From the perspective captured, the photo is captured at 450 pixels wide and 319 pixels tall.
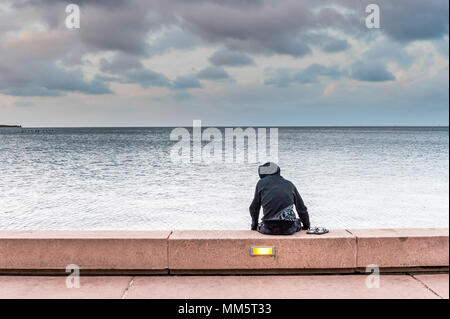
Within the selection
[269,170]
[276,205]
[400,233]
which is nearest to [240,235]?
A: [276,205]

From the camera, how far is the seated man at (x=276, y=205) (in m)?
5.02

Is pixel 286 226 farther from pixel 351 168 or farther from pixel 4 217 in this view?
pixel 351 168

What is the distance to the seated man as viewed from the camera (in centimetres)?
502

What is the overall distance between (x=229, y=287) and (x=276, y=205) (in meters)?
1.19

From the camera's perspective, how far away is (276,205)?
513cm

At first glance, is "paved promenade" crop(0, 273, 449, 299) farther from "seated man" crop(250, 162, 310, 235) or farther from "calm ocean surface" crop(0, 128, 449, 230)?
"calm ocean surface" crop(0, 128, 449, 230)

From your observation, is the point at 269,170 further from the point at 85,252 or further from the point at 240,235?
the point at 85,252

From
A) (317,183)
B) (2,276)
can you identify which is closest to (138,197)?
(317,183)

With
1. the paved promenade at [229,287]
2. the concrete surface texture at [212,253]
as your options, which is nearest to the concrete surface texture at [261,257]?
the concrete surface texture at [212,253]

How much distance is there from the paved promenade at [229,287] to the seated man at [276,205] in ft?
1.95

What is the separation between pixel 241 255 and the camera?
4730 millimetres

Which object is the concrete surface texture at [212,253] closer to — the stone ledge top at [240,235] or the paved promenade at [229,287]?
the stone ledge top at [240,235]

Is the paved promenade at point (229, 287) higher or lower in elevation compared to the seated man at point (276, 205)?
lower
